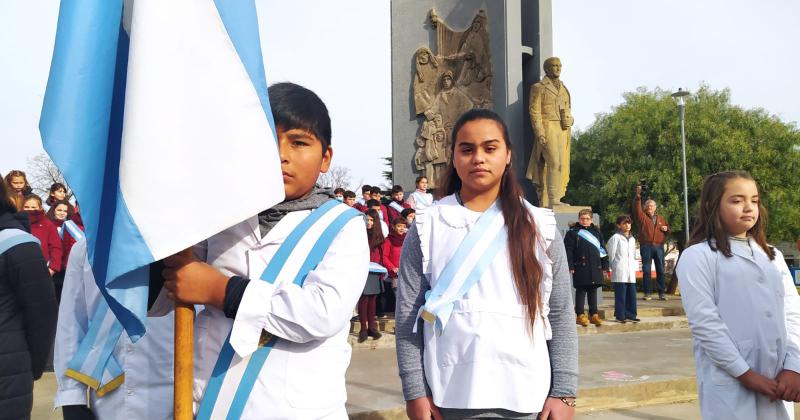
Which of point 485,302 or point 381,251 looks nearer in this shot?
point 485,302

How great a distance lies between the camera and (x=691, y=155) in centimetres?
3052

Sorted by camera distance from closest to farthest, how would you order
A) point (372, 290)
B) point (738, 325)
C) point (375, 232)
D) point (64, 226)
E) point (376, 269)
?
1. point (738, 325)
2. point (64, 226)
3. point (372, 290)
4. point (376, 269)
5. point (375, 232)

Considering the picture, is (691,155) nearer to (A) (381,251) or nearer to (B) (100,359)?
(A) (381,251)

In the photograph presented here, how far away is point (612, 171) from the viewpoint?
107ft

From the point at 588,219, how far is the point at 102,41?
9243 millimetres

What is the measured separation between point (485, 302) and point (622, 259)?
363 inches

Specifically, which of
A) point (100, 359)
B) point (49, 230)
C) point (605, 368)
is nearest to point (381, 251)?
point (605, 368)

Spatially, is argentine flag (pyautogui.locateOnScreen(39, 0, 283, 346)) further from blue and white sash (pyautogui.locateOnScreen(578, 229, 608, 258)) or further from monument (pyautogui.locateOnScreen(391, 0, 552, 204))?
monument (pyautogui.locateOnScreen(391, 0, 552, 204))

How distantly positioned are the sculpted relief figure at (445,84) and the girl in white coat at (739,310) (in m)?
9.58

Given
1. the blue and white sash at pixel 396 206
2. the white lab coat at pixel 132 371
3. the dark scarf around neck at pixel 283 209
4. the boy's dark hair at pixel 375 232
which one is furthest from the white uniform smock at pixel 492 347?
the blue and white sash at pixel 396 206

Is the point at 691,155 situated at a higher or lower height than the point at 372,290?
higher

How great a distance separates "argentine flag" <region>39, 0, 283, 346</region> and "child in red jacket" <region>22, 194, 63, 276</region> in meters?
5.93

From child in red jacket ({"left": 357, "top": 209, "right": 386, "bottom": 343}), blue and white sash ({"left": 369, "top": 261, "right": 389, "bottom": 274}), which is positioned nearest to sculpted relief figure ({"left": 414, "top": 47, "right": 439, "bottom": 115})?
child in red jacket ({"left": 357, "top": 209, "right": 386, "bottom": 343})

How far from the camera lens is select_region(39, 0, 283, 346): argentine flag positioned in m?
1.58
